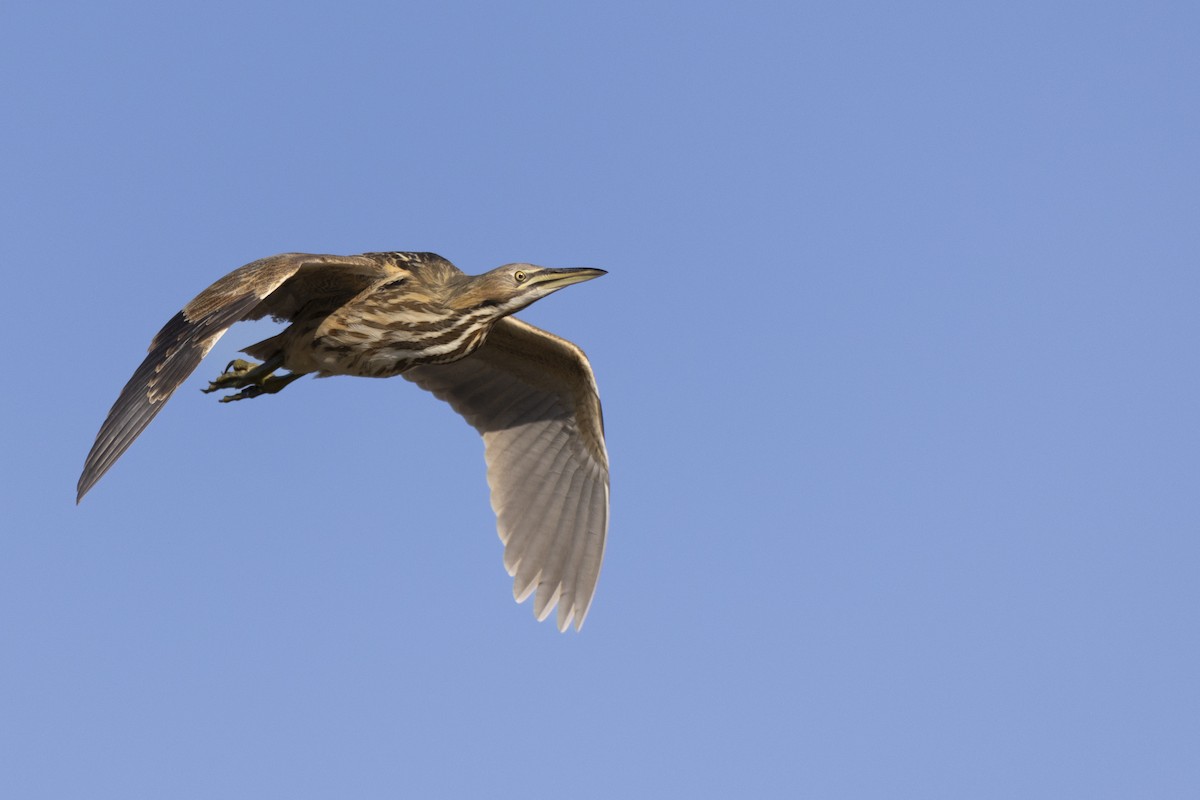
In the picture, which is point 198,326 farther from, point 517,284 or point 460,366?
point 460,366

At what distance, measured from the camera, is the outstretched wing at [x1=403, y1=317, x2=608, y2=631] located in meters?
12.5

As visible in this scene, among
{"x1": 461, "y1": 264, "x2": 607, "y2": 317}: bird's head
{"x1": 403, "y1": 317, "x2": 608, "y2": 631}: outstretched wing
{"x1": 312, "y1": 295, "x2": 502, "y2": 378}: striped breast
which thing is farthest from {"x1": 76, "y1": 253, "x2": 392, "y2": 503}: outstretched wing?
{"x1": 403, "y1": 317, "x2": 608, "y2": 631}: outstretched wing

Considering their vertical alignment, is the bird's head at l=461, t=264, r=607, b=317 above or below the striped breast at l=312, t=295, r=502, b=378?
above

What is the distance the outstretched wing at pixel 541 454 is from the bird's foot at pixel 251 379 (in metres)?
1.83

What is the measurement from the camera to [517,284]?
10.6 m

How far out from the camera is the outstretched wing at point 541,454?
1250 cm

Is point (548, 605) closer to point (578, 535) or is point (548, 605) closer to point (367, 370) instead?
point (578, 535)

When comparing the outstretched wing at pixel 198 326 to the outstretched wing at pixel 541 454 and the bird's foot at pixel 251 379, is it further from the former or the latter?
the outstretched wing at pixel 541 454

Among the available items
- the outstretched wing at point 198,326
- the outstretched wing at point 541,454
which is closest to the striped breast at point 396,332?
the outstretched wing at point 198,326

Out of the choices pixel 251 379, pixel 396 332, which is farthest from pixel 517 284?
pixel 251 379

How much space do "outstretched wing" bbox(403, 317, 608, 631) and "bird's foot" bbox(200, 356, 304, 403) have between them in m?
1.83

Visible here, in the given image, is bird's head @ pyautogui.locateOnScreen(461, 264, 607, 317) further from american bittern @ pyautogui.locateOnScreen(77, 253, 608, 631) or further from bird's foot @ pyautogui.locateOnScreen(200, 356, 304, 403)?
bird's foot @ pyautogui.locateOnScreen(200, 356, 304, 403)

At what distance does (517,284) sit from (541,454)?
8.50ft

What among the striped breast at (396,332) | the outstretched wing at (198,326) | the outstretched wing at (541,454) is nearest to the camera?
the outstretched wing at (198,326)
